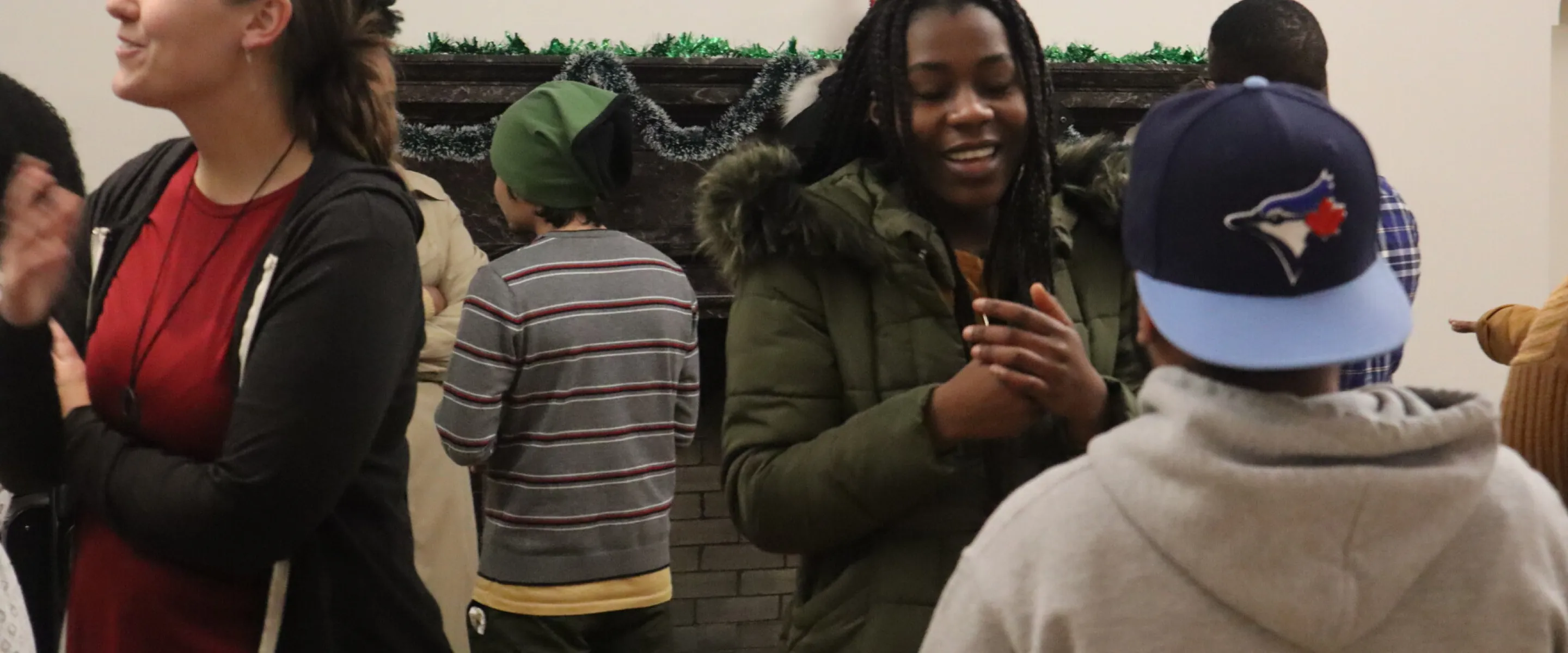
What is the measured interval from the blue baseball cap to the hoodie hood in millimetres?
49

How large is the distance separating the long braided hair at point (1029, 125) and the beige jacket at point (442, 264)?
2.10 meters

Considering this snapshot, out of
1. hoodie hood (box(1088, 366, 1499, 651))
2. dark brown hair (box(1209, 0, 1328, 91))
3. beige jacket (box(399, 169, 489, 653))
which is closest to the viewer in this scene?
hoodie hood (box(1088, 366, 1499, 651))

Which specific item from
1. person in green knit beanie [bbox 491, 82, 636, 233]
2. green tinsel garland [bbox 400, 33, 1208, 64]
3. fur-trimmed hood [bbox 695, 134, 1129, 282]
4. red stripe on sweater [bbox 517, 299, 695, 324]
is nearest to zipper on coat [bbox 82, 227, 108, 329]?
fur-trimmed hood [bbox 695, 134, 1129, 282]

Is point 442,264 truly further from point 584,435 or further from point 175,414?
point 175,414

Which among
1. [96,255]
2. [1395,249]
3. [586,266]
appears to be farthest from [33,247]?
[1395,249]

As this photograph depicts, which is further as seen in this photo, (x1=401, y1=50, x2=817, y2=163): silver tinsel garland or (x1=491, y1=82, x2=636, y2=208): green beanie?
(x1=401, y1=50, x2=817, y2=163): silver tinsel garland

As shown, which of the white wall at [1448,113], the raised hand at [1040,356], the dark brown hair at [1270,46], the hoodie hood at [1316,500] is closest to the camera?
the hoodie hood at [1316,500]

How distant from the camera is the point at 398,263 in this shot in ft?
4.60

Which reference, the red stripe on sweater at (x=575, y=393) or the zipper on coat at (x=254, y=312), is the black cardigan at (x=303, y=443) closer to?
the zipper on coat at (x=254, y=312)

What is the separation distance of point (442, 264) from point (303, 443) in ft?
7.88

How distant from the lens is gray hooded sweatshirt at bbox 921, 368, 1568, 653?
94cm

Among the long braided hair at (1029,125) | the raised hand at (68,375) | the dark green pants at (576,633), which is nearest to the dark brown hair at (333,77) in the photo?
the raised hand at (68,375)

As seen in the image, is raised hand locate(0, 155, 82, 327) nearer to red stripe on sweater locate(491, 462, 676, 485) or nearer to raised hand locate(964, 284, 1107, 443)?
raised hand locate(964, 284, 1107, 443)

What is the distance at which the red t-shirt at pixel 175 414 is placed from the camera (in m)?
1.36
